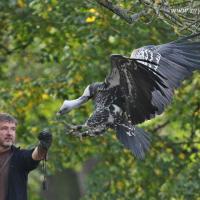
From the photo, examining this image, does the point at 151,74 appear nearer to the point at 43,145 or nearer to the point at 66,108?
the point at 66,108

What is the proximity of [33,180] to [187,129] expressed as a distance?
28.8ft

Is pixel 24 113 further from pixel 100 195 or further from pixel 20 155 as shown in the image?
pixel 20 155

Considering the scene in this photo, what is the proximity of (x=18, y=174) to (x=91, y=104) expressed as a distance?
4.35 meters

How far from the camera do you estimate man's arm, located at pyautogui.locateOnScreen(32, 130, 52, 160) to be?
7.14 metres

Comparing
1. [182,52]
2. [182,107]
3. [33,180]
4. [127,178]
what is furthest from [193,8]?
[33,180]

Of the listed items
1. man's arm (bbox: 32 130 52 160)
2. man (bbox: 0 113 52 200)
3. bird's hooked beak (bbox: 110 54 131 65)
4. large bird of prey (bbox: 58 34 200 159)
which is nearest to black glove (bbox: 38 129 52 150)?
man's arm (bbox: 32 130 52 160)

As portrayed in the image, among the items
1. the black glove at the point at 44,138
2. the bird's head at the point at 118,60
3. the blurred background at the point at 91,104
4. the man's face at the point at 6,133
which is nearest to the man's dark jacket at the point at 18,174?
the man's face at the point at 6,133

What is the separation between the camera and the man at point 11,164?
7.49 meters

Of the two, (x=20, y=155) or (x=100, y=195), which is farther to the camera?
(x=100, y=195)

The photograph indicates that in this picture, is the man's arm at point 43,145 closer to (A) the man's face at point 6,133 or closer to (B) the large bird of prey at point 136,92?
(A) the man's face at point 6,133

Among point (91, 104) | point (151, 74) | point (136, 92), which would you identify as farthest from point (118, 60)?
point (91, 104)

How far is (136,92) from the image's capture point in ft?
25.5

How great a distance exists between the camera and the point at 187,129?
39.3 feet

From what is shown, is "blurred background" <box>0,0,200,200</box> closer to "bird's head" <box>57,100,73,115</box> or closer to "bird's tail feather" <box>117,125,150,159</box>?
"bird's tail feather" <box>117,125,150,159</box>
